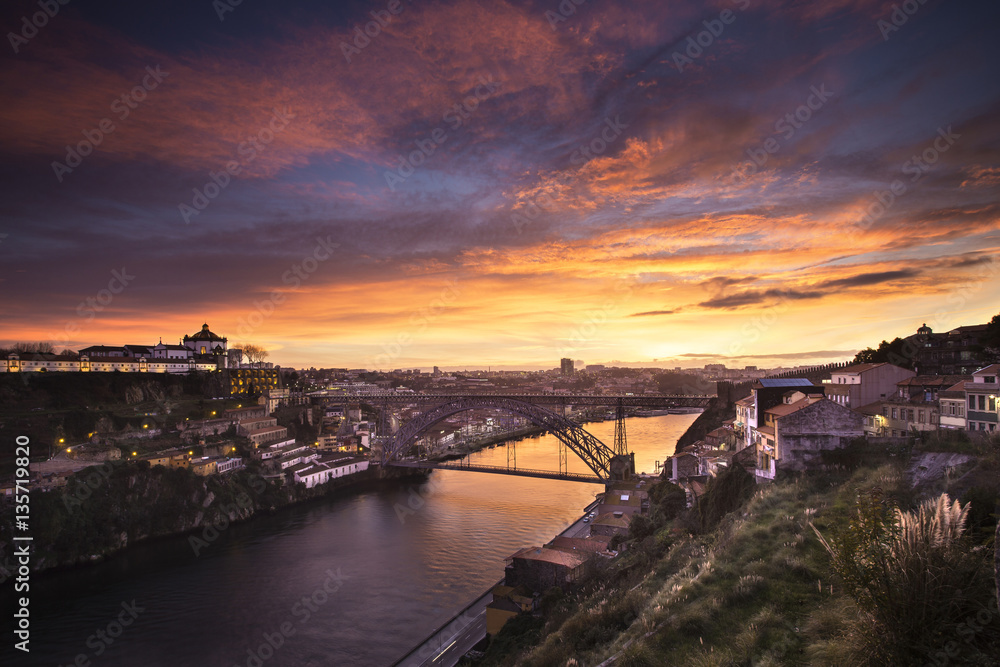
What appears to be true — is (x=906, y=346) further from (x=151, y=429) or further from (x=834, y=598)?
(x=151, y=429)

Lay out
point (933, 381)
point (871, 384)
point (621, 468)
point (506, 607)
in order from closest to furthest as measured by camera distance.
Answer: point (506, 607) < point (933, 381) < point (871, 384) < point (621, 468)

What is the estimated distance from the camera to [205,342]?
50219 mm

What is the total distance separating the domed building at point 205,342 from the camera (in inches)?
1935

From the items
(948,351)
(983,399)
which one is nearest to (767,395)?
(983,399)

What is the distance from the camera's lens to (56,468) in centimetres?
2045

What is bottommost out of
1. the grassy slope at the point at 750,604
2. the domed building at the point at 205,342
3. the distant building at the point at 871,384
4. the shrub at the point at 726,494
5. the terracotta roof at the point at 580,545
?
the terracotta roof at the point at 580,545

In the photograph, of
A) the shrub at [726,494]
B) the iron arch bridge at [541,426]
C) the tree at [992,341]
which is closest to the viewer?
the shrub at [726,494]

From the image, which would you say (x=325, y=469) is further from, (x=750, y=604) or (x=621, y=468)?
(x=750, y=604)

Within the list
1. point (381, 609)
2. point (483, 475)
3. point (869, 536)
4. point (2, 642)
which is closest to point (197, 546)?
point (2, 642)

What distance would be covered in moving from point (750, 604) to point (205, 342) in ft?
185

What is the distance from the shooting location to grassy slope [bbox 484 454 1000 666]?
3637 millimetres

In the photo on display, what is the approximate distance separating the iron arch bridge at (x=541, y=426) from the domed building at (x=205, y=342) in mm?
28098

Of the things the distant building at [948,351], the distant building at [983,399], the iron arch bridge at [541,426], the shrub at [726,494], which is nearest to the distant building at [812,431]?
the shrub at [726,494]

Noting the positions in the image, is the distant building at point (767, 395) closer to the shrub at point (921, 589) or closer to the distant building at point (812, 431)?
the distant building at point (812, 431)
